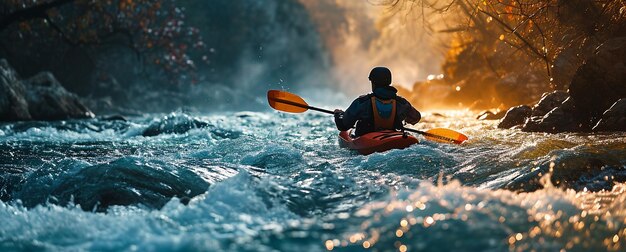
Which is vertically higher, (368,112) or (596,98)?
(596,98)

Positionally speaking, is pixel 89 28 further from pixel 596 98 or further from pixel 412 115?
pixel 596 98

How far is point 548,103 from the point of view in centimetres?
1102

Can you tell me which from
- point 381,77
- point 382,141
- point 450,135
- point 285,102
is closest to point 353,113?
point 381,77

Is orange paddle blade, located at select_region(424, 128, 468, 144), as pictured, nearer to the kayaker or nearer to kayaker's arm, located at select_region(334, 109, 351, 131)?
the kayaker

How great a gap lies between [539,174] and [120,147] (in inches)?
262

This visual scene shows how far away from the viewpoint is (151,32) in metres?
20.2

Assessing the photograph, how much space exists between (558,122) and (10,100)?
12.0 m

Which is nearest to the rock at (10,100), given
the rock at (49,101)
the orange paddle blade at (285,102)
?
the rock at (49,101)

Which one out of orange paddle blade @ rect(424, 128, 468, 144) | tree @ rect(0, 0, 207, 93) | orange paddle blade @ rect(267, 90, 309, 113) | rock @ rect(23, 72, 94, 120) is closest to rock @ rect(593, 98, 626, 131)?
orange paddle blade @ rect(424, 128, 468, 144)

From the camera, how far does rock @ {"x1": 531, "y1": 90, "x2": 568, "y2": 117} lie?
1087 cm

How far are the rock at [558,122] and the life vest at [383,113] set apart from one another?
9.76ft

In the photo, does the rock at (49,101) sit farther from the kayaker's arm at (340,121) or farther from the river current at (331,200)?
the kayaker's arm at (340,121)

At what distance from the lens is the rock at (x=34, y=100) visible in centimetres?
1502

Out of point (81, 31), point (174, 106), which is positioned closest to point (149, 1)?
point (81, 31)
